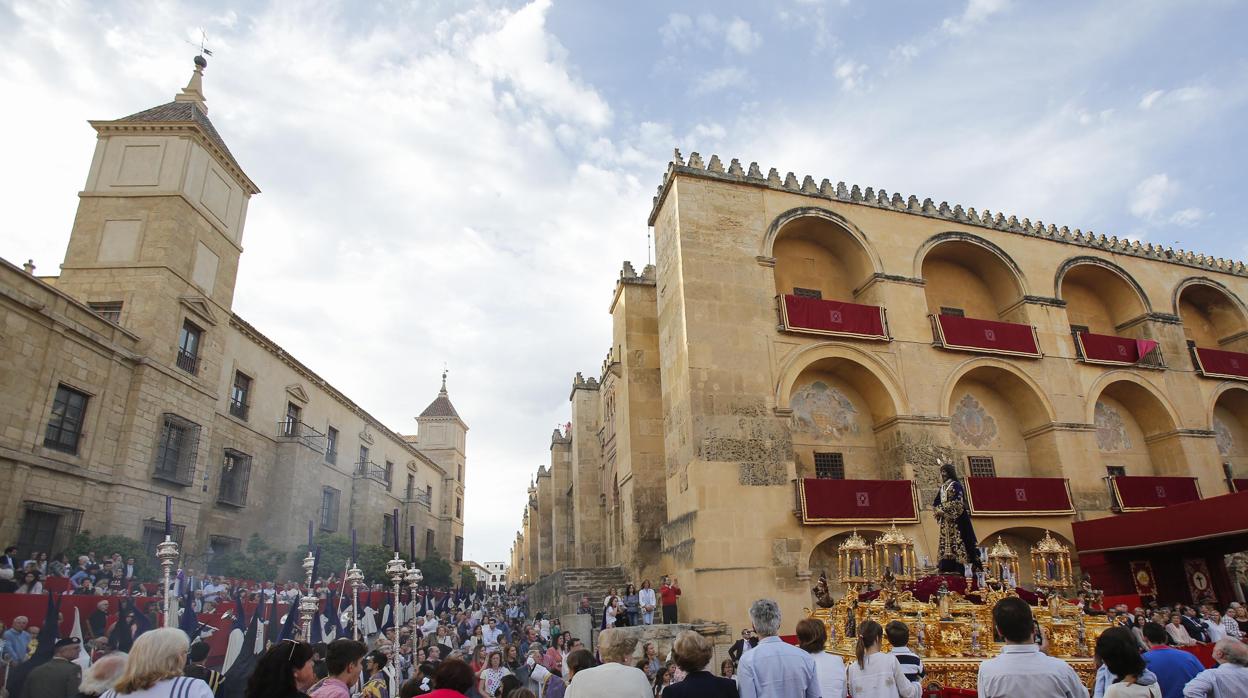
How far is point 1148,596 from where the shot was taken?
677 inches

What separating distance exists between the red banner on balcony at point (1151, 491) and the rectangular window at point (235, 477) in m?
27.1

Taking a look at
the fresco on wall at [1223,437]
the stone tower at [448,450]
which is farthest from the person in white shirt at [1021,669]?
the stone tower at [448,450]

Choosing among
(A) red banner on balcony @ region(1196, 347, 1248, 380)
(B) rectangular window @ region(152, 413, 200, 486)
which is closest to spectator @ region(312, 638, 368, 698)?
(B) rectangular window @ region(152, 413, 200, 486)

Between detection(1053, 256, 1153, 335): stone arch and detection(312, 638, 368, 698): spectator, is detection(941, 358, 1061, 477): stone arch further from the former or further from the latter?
detection(312, 638, 368, 698): spectator

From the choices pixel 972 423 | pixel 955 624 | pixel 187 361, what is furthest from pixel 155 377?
pixel 972 423

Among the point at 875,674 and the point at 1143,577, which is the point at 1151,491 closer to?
the point at 1143,577

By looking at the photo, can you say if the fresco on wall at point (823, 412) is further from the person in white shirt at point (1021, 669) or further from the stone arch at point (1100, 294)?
the person in white shirt at point (1021, 669)

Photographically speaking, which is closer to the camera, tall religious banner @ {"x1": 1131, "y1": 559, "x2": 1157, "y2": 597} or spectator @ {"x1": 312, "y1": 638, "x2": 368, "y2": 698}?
spectator @ {"x1": 312, "y1": 638, "x2": 368, "y2": 698}

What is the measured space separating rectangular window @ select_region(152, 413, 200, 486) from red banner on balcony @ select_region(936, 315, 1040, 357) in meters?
21.8

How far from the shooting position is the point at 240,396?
24172 millimetres

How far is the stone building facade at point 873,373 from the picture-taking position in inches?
639

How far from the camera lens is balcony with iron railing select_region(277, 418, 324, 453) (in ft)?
87.1

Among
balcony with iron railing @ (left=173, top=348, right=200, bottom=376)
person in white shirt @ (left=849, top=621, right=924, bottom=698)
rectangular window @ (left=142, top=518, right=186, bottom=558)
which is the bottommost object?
person in white shirt @ (left=849, top=621, right=924, bottom=698)

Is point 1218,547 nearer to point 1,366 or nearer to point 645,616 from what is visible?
point 645,616
